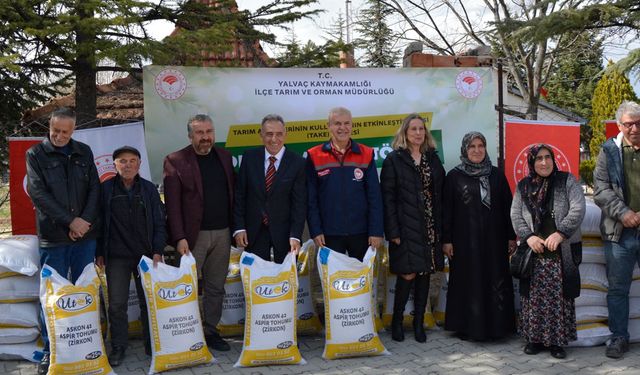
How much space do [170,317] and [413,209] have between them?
1852mm

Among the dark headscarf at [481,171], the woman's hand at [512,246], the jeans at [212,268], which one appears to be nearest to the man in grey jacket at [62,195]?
the jeans at [212,268]

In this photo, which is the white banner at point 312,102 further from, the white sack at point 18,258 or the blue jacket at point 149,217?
the white sack at point 18,258

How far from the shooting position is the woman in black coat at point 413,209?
13.4 feet

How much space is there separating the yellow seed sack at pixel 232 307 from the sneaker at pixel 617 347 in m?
2.71

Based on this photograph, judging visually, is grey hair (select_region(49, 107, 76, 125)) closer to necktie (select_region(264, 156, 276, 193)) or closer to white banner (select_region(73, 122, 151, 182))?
white banner (select_region(73, 122, 151, 182))

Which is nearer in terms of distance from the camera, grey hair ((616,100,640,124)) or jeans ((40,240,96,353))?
jeans ((40,240,96,353))

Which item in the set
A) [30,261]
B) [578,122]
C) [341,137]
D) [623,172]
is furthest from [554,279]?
[30,261]

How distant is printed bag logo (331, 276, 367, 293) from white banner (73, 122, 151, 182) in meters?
2.10

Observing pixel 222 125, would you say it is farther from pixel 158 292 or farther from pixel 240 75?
pixel 158 292

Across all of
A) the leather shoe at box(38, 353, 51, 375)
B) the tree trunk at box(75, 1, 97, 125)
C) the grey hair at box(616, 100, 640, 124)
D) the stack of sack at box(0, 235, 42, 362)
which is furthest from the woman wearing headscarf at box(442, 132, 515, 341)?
the tree trunk at box(75, 1, 97, 125)

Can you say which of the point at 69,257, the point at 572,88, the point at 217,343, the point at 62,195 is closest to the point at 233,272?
the point at 217,343

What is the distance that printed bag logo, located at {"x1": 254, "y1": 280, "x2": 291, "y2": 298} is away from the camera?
12.3 feet

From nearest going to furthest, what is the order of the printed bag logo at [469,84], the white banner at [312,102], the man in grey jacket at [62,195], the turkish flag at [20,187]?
1. the man in grey jacket at [62,195]
2. the turkish flag at [20,187]
3. the white banner at [312,102]
4. the printed bag logo at [469,84]

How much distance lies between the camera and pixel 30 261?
388cm
